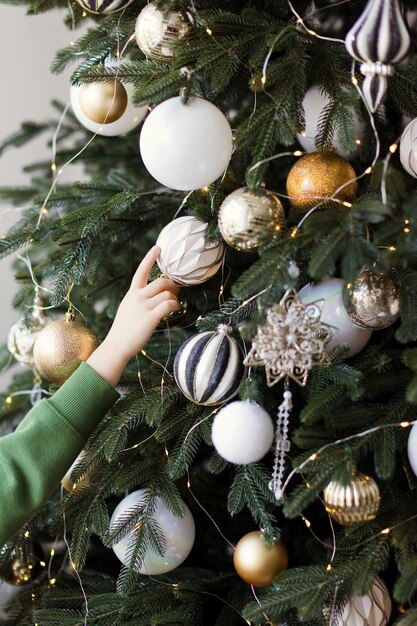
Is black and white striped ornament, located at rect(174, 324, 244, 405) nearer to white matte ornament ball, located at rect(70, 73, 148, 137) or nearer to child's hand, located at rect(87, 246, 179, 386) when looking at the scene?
child's hand, located at rect(87, 246, 179, 386)

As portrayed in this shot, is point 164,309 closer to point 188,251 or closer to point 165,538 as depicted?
point 188,251

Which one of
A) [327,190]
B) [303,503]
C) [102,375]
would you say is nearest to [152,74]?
[327,190]

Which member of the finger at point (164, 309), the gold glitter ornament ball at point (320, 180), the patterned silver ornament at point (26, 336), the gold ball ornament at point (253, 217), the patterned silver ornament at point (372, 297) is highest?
the gold ball ornament at point (253, 217)

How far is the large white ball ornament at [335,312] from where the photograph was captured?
2.52 ft

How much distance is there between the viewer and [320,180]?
75 cm

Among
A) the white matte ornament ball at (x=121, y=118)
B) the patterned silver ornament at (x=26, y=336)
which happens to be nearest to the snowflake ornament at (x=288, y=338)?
the white matte ornament ball at (x=121, y=118)

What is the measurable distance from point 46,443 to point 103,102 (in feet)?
1.47

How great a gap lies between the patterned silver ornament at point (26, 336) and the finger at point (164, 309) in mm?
329

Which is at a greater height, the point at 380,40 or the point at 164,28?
the point at 164,28

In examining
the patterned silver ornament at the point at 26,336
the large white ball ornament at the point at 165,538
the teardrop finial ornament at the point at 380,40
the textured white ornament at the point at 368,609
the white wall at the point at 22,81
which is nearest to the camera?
the teardrop finial ornament at the point at 380,40

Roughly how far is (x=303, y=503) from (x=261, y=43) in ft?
1.61

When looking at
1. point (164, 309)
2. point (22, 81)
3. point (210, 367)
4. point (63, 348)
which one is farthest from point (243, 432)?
point (22, 81)

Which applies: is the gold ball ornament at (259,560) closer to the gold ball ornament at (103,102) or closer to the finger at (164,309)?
the finger at (164,309)

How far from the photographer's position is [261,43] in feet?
2.52
